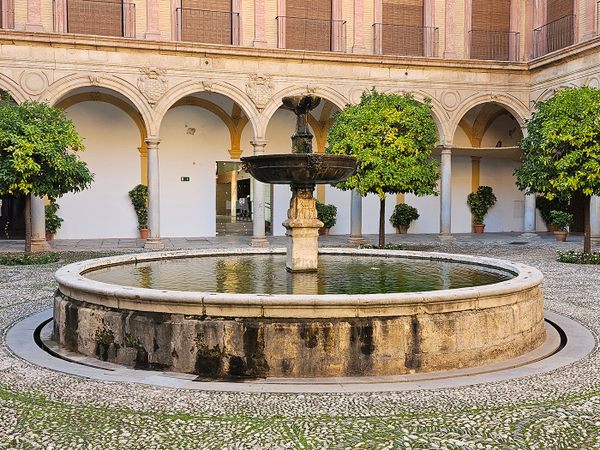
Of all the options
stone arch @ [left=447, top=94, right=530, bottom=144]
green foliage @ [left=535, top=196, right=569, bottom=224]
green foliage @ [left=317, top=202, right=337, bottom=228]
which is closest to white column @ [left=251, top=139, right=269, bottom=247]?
green foliage @ [left=317, top=202, right=337, bottom=228]

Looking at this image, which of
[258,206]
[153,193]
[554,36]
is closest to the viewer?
[153,193]

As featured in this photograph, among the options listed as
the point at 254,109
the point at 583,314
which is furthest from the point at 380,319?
the point at 254,109

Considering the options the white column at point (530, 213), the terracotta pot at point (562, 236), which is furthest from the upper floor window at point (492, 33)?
the terracotta pot at point (562, 236)

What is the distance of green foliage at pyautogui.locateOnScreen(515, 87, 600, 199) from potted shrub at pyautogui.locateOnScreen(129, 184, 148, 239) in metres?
11.4

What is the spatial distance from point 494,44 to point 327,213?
24.6 feet

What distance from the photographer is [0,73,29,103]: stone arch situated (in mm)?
14961

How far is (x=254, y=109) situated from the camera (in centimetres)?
1695

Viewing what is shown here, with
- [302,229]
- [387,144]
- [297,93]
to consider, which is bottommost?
[302,229]

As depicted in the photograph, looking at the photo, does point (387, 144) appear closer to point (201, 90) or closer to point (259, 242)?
point (259, 242)

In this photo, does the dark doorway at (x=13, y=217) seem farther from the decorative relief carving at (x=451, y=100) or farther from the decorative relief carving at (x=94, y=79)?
the decorative relief carving at (x=451, y=100)

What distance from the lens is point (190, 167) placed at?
1975cm

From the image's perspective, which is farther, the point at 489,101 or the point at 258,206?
the point at 489,101

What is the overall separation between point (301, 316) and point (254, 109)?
41.8ft

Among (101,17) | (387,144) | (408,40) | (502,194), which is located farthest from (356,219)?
(101,17)
